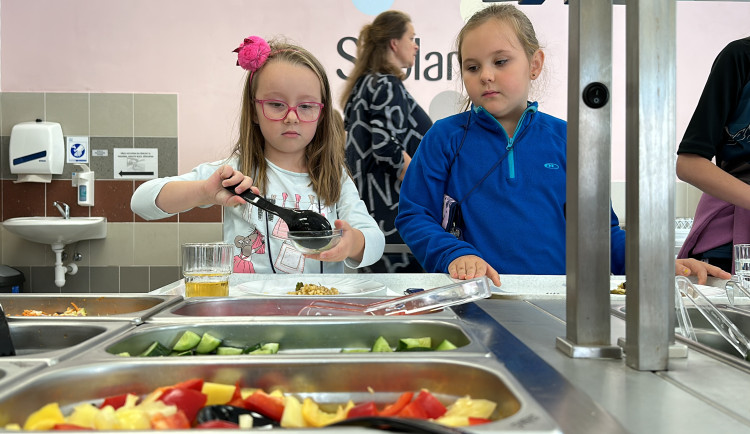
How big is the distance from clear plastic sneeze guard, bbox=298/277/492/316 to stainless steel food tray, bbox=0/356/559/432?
0.19 metres

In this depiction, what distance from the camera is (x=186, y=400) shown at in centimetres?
51

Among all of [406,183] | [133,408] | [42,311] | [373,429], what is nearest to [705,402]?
[373,429]

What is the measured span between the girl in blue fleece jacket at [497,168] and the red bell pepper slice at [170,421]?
1.22 m

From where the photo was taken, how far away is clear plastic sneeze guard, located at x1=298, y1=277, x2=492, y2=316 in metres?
0.78

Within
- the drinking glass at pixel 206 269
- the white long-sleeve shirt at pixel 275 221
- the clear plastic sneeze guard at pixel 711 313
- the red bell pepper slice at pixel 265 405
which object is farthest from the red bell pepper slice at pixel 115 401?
the white long-sleeve shirt at pixel 275 221

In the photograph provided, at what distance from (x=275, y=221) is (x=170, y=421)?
161 centimetres

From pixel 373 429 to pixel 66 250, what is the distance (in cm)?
446

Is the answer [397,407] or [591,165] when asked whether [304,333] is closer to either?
[397,407]

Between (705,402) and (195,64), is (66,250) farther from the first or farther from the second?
(705,402)

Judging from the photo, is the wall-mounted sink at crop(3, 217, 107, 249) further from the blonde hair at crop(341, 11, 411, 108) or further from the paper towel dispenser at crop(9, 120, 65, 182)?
the blonde hair at crop(341, 11, 411, 108)

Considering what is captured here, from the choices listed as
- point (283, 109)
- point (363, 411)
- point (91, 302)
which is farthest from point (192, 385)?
point (283, 109)

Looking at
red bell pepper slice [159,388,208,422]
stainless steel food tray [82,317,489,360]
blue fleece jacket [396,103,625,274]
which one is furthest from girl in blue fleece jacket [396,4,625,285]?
red bell pepper slice [159,388,208,422]

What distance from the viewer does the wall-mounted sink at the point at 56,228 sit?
386 centimetres

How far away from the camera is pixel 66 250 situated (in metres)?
4.21
